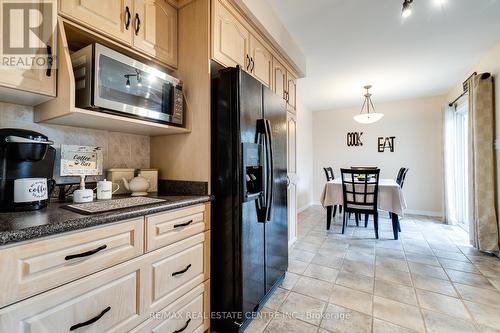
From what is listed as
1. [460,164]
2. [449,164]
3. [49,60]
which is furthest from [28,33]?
[460,164]

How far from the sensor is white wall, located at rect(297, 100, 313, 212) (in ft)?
16.8

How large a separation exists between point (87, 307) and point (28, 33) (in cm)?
Answer: 119

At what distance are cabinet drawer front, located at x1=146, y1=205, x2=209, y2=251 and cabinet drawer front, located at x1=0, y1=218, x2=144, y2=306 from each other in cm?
7

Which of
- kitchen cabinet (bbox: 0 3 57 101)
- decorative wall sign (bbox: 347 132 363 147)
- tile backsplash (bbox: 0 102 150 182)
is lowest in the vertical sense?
tile backsplash (bbox: 0 102 150 182)

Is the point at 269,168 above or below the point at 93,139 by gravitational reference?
below

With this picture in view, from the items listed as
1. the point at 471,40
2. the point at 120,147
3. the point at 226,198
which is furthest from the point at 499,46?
the point at 120,147

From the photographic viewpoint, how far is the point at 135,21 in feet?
4.47

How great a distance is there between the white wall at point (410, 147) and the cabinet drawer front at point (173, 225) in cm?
498

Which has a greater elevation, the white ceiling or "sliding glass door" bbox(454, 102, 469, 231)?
the white ceiling

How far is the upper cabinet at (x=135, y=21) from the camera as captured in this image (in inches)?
45.1

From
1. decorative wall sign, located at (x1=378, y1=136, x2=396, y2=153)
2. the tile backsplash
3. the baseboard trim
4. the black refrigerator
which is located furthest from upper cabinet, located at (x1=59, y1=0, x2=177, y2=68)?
the baseboard trim

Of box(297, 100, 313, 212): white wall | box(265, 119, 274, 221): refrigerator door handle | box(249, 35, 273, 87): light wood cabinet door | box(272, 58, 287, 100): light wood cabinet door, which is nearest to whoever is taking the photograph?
box(265, 119, 274, 221): refrigerator door handle

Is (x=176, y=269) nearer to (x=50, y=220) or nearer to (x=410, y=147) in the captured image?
(x=50, y=220)

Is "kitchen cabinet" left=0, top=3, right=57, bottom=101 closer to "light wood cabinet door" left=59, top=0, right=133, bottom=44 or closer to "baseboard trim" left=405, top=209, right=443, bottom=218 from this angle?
"light wood cabinet door" left=59, top=0, right=133, bottom=44
